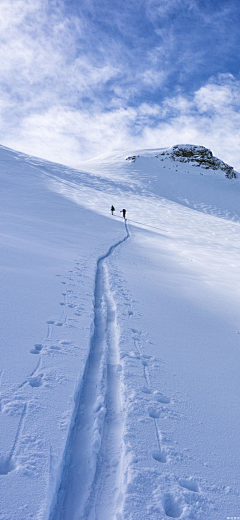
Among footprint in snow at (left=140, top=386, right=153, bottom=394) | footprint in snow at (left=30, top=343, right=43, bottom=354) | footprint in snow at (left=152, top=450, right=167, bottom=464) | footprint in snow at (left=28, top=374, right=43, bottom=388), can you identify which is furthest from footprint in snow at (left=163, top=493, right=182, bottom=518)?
footprint in snow at (left=30, top=343, right=43, bottom=354)

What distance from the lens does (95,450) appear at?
2.30 m

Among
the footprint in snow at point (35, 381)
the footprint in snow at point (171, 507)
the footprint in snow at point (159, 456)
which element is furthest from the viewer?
the footprint in snow at point (35, 381)

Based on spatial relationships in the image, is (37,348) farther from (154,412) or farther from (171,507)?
(171,507)

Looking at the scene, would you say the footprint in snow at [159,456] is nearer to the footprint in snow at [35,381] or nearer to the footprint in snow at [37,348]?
the footprint in snow at [35,381]

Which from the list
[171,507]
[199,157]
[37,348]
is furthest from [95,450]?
[199,157]

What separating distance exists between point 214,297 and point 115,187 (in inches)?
1409

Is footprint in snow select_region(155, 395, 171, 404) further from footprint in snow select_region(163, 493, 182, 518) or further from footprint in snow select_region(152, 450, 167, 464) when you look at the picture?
footprint in snow select_region(163, 493, 182, 518)

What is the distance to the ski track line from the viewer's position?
1.90 meters

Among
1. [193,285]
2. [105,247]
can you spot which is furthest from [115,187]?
[193,285]

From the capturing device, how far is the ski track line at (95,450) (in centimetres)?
190

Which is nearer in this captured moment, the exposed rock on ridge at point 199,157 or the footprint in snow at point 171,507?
the footprint in snow at point 171,507

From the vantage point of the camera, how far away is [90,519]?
1.82m

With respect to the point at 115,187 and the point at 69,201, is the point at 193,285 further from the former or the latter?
the point at 115,187

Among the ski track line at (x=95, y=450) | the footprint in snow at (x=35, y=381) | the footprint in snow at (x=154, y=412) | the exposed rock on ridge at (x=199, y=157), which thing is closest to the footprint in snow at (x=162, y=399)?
the footprint in snow at (x=154, y=412)
